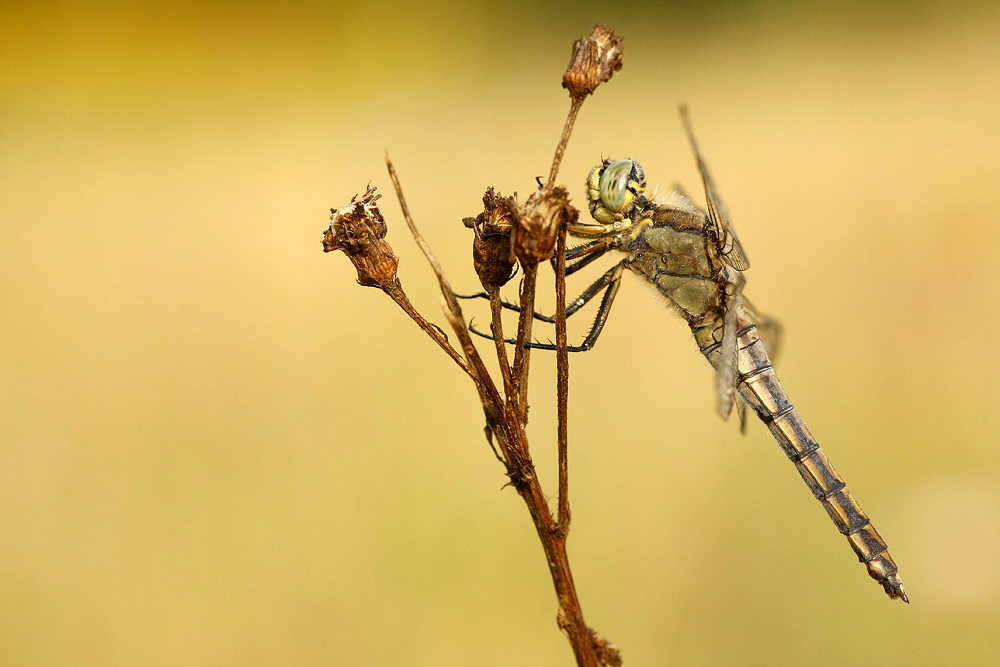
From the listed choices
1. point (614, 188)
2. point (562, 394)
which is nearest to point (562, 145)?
point (562, 394)

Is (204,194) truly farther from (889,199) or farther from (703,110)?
(889,199)

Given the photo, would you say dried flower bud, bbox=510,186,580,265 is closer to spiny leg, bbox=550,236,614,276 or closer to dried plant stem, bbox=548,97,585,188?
dried plant stem, bbox=548,97,585,188

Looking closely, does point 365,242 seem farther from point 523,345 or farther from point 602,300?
point 602,300

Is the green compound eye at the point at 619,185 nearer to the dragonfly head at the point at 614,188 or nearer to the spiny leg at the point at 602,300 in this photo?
the dragonfly head at the point at 614,188

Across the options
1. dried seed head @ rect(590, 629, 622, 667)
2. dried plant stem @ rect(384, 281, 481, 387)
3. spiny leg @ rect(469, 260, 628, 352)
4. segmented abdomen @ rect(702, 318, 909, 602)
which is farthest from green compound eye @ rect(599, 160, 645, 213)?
dried seed head @ rect(590, 629, 622, 667)

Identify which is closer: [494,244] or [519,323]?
[519,323]

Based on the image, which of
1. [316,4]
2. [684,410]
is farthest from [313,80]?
[684,410]
